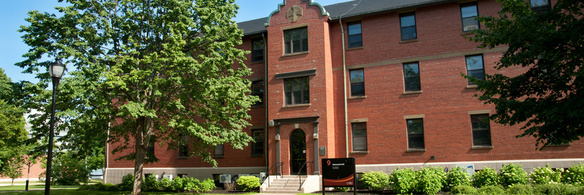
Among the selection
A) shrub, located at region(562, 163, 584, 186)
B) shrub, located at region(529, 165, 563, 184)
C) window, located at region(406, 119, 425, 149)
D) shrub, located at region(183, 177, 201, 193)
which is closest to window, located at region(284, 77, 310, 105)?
window, located at region(406, 119, 425, 149)

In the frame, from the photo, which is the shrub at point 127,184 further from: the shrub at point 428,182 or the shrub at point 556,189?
the shrub at point 556,189

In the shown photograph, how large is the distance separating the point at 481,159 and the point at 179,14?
15.5 meters

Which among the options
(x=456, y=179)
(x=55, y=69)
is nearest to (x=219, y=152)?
(x=456, y=179)

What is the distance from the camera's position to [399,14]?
75.9ft

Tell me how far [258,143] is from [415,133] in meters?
9.13

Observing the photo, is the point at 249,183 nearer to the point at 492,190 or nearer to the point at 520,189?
the point at 492,190

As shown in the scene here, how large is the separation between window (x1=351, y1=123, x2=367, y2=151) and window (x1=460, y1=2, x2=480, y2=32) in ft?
23.3

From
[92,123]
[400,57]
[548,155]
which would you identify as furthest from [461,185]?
[92,123]

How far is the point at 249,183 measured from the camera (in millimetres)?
22188

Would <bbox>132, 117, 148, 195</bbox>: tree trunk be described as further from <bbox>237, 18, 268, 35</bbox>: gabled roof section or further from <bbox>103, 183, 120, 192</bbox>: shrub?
<bbox>237, 18, 268, 35</bbox>: gabled roof section

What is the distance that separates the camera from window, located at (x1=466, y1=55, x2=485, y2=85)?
21.2 meters

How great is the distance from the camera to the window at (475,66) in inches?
835

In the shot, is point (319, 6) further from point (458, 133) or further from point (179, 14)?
point (458, 133)

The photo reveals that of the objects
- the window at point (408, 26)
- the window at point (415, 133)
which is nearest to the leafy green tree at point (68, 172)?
the window at point (415, 133)
